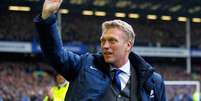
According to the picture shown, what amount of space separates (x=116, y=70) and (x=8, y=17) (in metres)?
29.1

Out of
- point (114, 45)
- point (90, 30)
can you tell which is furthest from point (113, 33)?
point (90, 30)

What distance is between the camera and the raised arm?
9.62 ft

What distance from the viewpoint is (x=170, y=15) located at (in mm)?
35562

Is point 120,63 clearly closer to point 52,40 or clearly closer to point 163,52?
point 52,40

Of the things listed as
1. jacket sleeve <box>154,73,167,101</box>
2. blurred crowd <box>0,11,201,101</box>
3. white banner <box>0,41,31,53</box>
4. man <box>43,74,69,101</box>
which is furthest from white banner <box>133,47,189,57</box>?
jacket sleeve <box>154,73,167,101</box>

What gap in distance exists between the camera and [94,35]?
3434 centimetres

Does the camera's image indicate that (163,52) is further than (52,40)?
Yes

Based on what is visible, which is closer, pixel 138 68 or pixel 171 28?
pixel 138 68

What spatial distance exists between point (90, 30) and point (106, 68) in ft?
103

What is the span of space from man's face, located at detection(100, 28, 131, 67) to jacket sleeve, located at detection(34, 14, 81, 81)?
0.60ft

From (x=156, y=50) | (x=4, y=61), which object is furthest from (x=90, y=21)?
(x=4, y=61)

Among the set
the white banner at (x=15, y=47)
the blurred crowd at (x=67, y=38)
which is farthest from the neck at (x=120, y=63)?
the white banner at (x=15, y=47)

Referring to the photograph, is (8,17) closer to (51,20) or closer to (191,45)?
(191,45)

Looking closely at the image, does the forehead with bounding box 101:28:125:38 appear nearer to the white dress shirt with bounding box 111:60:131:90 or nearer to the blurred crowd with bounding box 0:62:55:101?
the white dress shirt with bounding box 111:60:131:90
